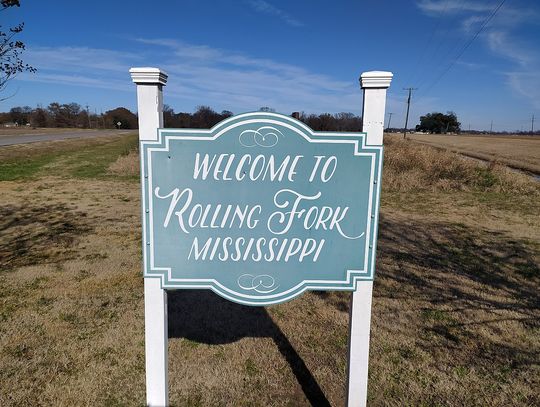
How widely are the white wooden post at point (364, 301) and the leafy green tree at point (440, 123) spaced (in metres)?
137

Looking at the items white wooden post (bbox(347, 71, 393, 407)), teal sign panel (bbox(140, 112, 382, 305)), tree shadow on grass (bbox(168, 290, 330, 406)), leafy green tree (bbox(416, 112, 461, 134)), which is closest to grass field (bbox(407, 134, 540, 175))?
tree shadow on grass (bbox(168, 290, 330, 406))

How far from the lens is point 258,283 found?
2520mm

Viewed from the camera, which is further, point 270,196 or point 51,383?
point 51,383

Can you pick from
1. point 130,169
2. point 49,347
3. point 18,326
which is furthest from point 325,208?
point 130,169

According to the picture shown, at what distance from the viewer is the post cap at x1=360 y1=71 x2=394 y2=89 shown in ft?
7.47

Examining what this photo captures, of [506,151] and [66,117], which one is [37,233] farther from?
[66,117]

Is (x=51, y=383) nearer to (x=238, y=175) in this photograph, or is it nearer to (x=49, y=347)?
(x=49, y=347)

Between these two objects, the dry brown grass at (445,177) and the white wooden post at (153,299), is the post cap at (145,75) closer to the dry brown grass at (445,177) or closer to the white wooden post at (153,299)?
the white wooden post at (153,299)

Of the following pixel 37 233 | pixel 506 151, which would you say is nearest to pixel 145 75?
pixel 37 233

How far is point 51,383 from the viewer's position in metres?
3.22

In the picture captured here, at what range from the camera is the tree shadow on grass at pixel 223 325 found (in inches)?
145

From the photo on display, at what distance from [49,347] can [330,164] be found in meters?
3.30

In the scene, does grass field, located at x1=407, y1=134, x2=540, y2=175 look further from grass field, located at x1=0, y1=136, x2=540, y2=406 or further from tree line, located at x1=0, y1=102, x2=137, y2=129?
tree line, located at x1=0, y1=102, x2=137, y2=129

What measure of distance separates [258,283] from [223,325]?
2.08 meters
